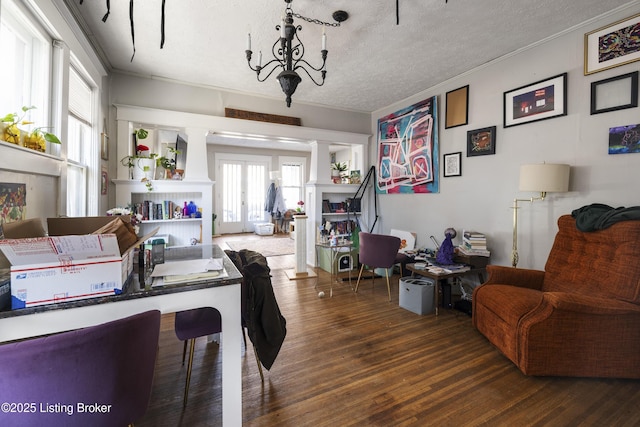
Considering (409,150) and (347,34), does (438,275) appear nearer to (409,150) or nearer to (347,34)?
(409,150)

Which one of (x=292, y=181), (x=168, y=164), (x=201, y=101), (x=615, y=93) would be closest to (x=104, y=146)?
(x=168, y=164)

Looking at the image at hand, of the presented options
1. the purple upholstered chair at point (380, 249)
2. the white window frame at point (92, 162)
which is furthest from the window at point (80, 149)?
the purple upholstered chair at point (380, 249)

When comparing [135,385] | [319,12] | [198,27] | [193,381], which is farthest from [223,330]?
[198,27]

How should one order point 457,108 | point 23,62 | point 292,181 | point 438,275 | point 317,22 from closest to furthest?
point 23,62 → point 317,22 → point 438,275 → point 457,108 → point 292,181

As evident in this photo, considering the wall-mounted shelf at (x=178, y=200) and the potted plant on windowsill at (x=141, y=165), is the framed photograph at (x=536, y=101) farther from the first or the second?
the potted plant on windowsill at (x=141, y=165)

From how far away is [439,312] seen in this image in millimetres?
3146

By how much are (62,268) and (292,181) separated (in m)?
8.22

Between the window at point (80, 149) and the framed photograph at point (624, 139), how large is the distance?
4.79m

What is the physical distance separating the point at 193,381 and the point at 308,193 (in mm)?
3655

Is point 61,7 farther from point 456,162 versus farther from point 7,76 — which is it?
point 456,162

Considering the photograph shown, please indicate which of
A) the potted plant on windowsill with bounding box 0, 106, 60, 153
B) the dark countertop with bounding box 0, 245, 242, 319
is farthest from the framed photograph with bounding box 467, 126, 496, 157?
the potted plant on windowsill with bounding box 0, 106, 60, 153

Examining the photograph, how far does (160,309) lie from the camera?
1.19 metres

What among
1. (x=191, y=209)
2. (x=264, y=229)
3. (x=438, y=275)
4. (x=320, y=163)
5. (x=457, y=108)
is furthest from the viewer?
(x=264, y=229)

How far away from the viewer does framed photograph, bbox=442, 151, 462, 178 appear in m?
3.70
